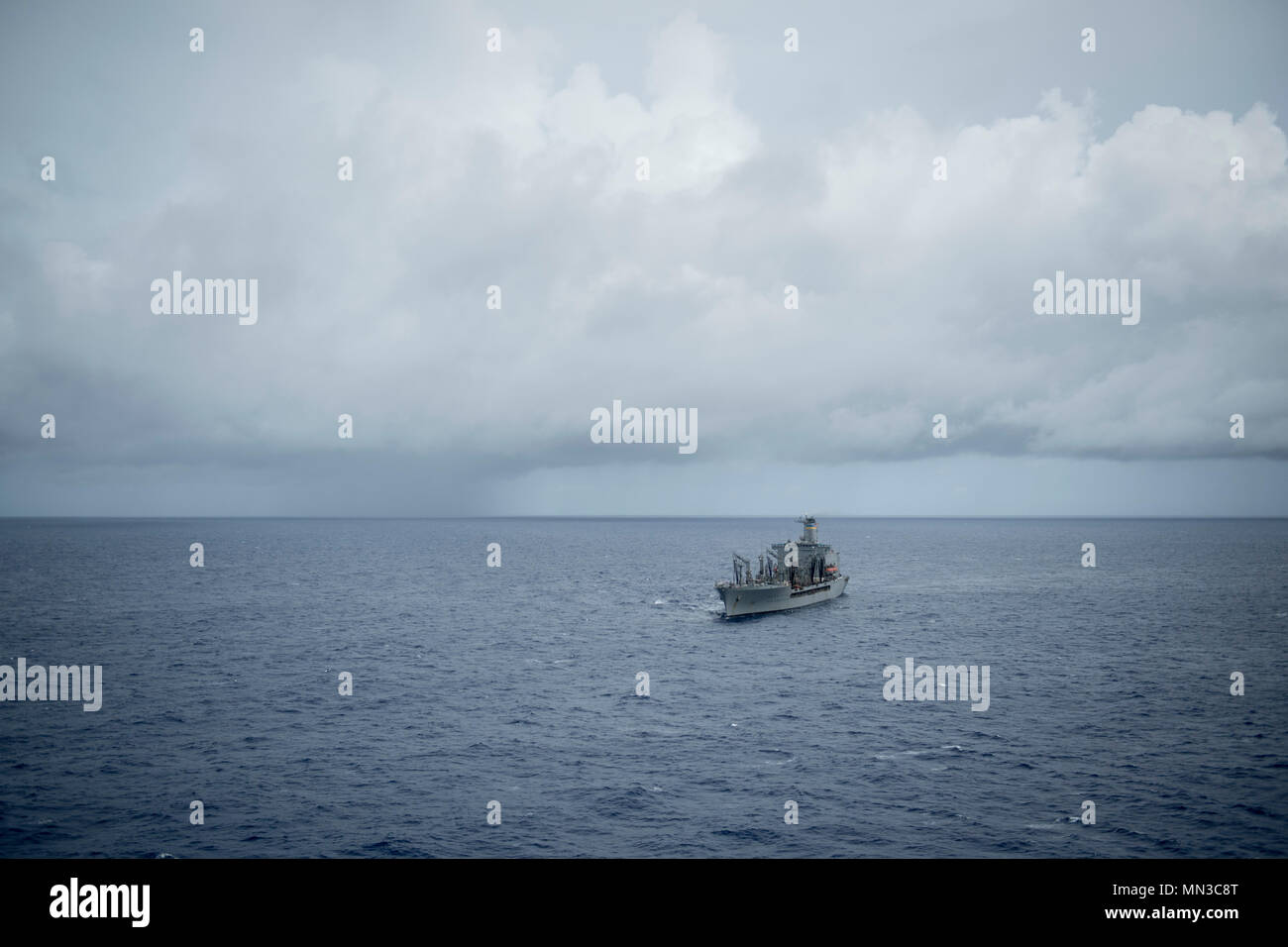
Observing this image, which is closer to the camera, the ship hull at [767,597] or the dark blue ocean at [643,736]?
the dark blue ocean at [643,736]

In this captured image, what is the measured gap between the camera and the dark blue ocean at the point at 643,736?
35.2m

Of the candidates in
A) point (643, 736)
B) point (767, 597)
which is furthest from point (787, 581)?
point (643, 736)

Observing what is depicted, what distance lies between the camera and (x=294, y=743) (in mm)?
48438

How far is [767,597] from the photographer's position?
105m

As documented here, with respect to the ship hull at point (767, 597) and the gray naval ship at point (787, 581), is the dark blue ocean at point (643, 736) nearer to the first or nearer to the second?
the ship hull at point (767, 597)

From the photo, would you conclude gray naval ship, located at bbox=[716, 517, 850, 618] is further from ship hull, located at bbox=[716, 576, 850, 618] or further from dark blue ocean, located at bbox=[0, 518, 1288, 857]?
dark blue ocean, located at bbox=[0, 518, 1288, 857]

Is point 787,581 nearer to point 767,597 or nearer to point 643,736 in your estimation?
point 767,597

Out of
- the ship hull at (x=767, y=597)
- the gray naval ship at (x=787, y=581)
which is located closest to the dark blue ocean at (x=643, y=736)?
the ship hull at (x=767, y=597)

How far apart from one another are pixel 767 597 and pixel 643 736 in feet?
187

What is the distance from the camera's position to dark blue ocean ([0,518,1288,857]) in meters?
35.2

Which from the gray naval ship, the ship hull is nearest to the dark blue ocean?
the ship hull
